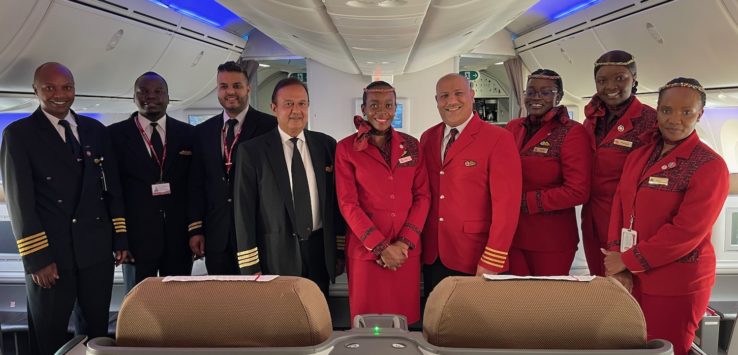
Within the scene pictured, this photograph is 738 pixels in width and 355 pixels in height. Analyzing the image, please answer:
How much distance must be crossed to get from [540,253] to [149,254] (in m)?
2.22

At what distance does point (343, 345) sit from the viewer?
1176 millimetres

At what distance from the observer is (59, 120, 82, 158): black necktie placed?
2473 mm

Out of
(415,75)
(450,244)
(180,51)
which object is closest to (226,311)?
(450,244)

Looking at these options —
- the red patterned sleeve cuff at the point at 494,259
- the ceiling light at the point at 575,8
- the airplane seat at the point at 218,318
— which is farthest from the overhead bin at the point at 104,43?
the ceiling light at the point at 575,8

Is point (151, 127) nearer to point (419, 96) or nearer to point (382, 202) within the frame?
point (382, 202)

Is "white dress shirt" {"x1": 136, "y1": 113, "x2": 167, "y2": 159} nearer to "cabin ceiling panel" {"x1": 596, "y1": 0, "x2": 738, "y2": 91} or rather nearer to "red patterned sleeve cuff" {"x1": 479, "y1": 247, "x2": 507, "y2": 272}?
"red patterned sleeve cuff" {"x1": 479, "y1": 247, "x2": 507, "y2": 272}

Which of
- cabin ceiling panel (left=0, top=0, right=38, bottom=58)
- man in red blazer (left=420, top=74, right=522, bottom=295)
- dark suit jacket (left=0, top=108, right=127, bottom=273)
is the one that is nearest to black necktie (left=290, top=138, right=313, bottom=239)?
man in red blazer (left=420, top=74, right=522, bottom=295)

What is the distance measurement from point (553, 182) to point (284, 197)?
145cm

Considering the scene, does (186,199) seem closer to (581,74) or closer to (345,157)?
(345,157)

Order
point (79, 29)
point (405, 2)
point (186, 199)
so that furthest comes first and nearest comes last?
1. point (79, 29)
2. point (186, 199)
3. point (405, 2)

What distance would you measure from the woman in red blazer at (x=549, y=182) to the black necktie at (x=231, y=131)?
1641 mm

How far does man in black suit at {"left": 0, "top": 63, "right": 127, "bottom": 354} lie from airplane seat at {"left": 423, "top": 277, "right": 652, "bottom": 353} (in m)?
2.09

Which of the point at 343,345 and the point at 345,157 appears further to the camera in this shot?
the point at 345,157

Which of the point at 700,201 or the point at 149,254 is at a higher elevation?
the point at 700,201
